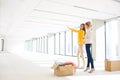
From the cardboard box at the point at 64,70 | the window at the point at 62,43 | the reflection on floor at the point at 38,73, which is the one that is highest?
the window at the point at 62,43

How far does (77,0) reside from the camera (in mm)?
5309

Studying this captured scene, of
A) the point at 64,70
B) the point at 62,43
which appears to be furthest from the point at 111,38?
the point at 62,43

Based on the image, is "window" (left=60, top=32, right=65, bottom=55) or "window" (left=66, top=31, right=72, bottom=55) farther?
"window" (left=60, top=32, right=65, bottom=55)

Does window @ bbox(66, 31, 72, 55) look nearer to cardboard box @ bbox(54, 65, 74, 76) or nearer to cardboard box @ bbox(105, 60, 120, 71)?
cardboard box @ bbox(105, 60, 120, 71)

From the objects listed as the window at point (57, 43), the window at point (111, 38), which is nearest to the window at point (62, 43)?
the window at point (57, 43)

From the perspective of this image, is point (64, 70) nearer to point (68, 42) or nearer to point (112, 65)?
point (112, 65)

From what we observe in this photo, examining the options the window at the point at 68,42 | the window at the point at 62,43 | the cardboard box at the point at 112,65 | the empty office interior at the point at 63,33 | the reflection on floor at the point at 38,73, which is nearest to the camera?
the reflection on floor at the point at 38,73

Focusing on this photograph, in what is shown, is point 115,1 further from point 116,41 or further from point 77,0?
point 116,41

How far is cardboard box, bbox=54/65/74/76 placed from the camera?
348cm

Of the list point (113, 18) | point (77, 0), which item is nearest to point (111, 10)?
point (113, 18)

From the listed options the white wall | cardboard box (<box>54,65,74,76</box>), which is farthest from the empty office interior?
the white wall

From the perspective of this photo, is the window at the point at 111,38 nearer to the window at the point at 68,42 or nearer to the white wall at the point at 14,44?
the window at the point at 68,42

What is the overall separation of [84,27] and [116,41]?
4706 millimetres

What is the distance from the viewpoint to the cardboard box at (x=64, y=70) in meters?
3.48
